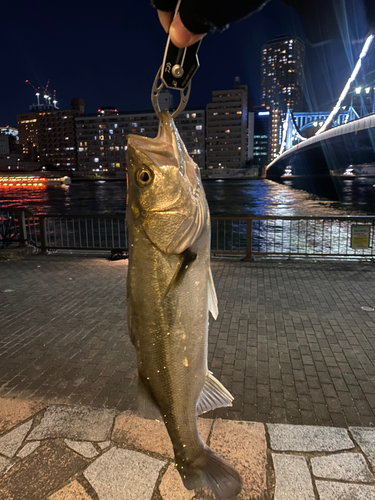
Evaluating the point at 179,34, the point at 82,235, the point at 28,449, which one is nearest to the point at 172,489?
the point at 28,449

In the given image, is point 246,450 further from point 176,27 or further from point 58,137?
point 58,137

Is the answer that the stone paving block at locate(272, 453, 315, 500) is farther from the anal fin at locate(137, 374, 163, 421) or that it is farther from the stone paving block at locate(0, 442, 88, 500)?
the stone paving block at locate(0, 442, 88, 500)

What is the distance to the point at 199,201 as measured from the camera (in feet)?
6.63

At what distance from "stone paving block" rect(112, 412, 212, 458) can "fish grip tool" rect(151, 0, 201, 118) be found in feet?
9.10

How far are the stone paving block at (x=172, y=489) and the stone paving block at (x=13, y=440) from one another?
4.46ft

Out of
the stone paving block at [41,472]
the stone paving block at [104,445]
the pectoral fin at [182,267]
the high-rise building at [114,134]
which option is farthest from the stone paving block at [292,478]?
Answer: the high-rise building at [114,134]

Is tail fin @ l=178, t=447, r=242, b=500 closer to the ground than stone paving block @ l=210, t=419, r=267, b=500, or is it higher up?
higher up

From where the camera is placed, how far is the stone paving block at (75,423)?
349 cm

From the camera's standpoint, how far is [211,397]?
2.36 m

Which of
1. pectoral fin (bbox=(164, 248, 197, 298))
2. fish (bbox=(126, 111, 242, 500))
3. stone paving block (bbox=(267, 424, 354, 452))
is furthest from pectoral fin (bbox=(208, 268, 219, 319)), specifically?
→ stone paving block (bbox=(267, 424, 354, 452))

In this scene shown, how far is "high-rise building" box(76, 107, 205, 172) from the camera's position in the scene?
173 m

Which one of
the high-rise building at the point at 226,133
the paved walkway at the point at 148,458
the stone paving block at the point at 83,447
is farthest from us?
the high-rise building at the point at 226,133

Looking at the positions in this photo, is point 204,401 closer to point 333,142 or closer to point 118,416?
point 118,416

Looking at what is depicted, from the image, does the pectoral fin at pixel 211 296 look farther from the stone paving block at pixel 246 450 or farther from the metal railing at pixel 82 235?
the metal railing at pixel 82 235
